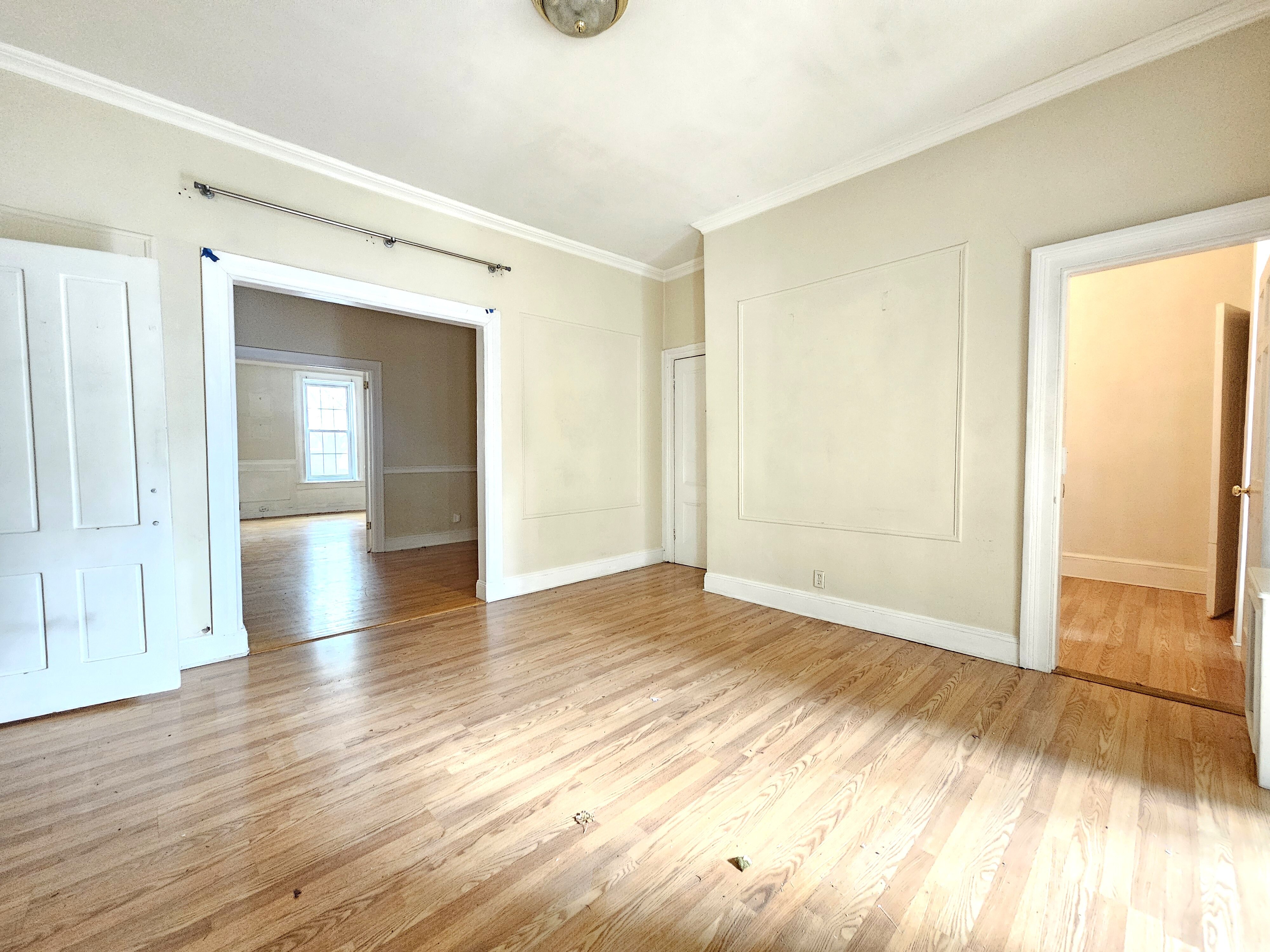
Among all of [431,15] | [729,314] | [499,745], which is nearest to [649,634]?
[499,745]

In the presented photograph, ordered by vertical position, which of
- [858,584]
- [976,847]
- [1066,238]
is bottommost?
[976,847]

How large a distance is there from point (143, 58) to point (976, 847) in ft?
15.2

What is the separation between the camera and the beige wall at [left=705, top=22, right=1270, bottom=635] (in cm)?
234

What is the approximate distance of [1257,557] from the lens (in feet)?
8.09

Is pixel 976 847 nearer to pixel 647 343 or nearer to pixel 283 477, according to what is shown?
pixel 647 343

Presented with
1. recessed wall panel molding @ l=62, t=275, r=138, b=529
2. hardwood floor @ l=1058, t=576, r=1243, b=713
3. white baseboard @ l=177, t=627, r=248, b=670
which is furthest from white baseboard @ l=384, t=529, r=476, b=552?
hardwood floor @ l=1058, t=576, r=1243, b=713

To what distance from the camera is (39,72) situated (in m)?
2.49

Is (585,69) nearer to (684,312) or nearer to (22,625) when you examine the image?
(684,312)

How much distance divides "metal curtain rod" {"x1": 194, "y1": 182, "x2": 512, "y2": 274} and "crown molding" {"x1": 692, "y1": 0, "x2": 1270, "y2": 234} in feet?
6.67

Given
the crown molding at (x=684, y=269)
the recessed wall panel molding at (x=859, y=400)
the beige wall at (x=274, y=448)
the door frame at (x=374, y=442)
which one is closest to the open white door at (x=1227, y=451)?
the recessed wall panel molding at (x=859, y=400)

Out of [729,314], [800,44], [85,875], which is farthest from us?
[729,314]

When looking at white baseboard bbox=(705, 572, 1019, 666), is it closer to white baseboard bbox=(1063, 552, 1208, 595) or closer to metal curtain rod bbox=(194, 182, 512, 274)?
white baseboard bbox=(1063, 552, 1208, 595)

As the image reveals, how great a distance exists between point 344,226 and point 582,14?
6.92ft

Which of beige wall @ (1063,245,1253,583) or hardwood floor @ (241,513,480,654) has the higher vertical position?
beige wall @ (1063,245,1253,583)
